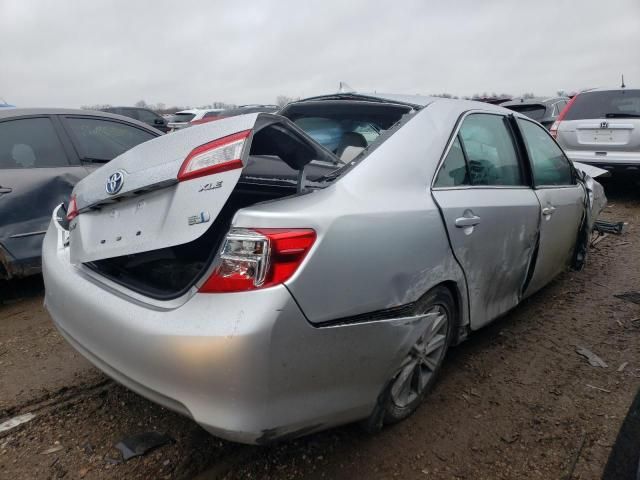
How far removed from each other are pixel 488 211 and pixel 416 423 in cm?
110

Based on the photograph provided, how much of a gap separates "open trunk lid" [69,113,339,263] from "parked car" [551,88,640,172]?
5972mm

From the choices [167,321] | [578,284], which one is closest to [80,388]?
[167,321]

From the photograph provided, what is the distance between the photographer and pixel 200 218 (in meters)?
1.70

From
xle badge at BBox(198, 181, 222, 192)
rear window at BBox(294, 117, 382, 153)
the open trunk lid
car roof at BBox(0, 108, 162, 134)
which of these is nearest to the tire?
the open trunk lid

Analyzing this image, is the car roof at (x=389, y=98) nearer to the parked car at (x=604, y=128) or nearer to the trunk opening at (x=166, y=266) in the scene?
the trunk opening at (x=166, y=266)

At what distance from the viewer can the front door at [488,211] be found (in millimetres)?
2295

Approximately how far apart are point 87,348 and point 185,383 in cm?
62

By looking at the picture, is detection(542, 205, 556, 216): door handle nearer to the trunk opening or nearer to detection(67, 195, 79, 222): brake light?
the trunk opening

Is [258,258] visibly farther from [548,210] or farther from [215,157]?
[548,210]

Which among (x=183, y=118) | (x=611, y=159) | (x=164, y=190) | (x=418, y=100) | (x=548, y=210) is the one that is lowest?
(x=611, y=159)

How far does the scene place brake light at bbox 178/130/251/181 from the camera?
1718 mm

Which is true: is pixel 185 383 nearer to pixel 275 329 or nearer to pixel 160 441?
pixel 275 329

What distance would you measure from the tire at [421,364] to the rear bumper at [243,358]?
7.0 inches

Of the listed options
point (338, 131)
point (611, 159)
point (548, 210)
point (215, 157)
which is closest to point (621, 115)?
point (611, 159)
